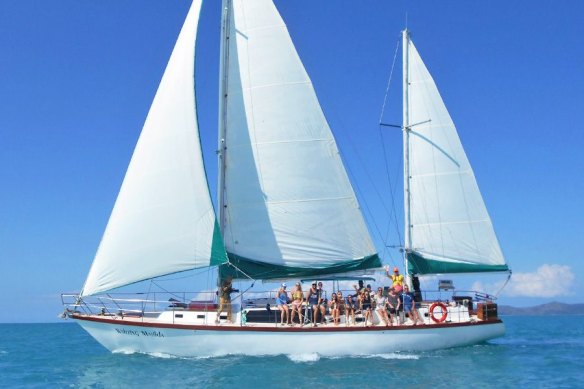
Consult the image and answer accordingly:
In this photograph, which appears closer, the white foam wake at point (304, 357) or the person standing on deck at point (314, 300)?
the white foam wake at point (304, 357)

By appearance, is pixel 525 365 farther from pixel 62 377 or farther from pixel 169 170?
pixel 62 377

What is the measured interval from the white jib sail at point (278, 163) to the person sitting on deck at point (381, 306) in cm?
149

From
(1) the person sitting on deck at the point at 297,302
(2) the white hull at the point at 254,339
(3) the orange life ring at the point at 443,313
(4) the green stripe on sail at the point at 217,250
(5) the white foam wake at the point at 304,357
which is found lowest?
(5) the white foam wake at the point at 304,357

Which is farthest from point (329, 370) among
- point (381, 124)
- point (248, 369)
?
point (381, 124)

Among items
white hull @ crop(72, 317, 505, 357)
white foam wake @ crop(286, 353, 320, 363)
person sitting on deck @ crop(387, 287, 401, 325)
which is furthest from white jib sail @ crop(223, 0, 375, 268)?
white foam wake @ crop(286, 353, 320, 363)

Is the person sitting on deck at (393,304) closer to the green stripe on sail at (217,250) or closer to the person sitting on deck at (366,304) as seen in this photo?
the person sitting on deck at (366,304)

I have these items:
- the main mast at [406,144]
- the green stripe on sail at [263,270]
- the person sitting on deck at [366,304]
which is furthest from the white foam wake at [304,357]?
the main mast at [406,144]

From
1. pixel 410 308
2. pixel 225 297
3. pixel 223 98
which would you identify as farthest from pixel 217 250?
pixel 410 308

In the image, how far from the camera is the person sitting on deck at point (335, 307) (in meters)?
19.2

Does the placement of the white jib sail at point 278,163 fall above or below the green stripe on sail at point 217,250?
above

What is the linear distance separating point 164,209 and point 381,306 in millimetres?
7942

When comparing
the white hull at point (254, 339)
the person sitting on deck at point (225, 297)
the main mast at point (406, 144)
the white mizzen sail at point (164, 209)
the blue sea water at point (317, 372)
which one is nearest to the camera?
the blue sea water at point (317, 372)

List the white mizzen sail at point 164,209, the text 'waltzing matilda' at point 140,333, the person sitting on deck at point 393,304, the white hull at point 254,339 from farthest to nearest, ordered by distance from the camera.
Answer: the person sitting on deck at point 393,304, the text 'waltzing matilda' at point 140,333, the white mizzen sail at point 164,209, the white hull at point 254,339

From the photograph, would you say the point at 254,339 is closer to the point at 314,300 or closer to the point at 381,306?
the point at 314,300
